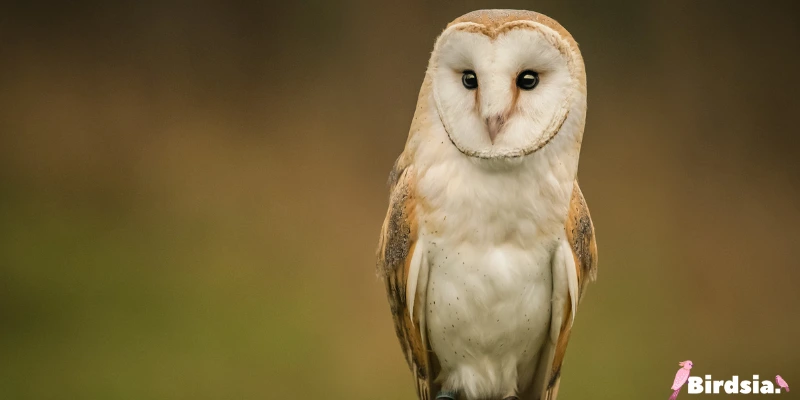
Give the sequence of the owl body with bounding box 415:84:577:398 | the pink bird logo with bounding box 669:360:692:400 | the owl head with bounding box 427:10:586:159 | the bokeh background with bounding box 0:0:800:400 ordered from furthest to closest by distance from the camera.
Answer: the pink bird logo with bounding box 669:360:692:400 < the bokeh background with bounding box 0:0:800:400 < the owl body with bounding box 415:84:577:398 < the owl head with bounding box 427:10:586:159

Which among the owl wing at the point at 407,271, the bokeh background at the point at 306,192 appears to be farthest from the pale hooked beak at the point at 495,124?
the bokeh background at the point at 306,192

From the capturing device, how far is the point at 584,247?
136 cm

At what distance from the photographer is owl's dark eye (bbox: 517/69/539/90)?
1.15 metres

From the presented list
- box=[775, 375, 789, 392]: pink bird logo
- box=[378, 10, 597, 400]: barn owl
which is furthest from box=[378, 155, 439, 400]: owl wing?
box=[775, 375, 789, 392]: pink bird logo

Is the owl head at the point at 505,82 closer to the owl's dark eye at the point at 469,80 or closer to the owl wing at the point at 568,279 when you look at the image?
the owl's dark eye at the point at 469,80

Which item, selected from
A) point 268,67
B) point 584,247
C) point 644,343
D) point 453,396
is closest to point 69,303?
point 268,67

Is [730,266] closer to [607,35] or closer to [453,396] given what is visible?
[607,35]

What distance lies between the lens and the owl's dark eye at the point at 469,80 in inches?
46.1

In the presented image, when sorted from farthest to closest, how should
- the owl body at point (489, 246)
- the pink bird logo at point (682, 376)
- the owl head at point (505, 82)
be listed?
the pink bird logo at point (682, 376) → the owl body at point (489, 246) → the owl head at point (505, 82)

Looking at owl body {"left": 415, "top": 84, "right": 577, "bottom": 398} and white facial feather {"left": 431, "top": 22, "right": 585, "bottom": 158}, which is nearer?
white facial feather {"left": 431, "top": 22, "right": 585, "bottom": 158}

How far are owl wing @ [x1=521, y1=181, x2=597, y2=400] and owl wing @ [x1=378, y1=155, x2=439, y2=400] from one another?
196 millimetres

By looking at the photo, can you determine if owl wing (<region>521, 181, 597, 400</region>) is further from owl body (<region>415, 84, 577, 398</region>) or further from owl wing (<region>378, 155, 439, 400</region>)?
owl wing (<region>378, 155, 439, 400</region>)

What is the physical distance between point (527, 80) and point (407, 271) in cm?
37

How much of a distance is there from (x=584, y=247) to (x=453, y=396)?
344 mm
